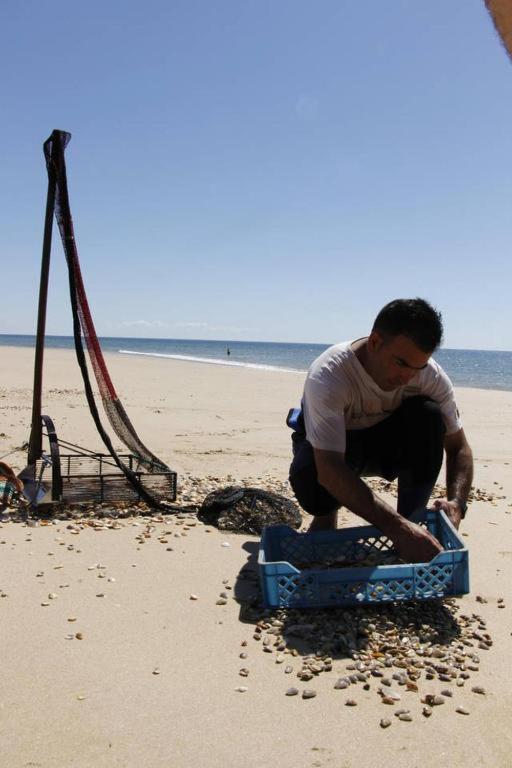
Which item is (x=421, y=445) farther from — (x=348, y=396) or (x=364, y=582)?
(x=364, y=582)

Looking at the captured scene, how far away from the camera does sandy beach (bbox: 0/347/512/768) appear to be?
2.06m

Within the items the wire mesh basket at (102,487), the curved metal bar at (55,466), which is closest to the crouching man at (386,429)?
the wire mesh basket at (102,487)

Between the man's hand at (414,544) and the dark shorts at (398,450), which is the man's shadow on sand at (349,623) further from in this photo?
the dark shorts at (398,450)

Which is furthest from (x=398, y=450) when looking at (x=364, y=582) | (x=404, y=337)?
(x=364, y=582)

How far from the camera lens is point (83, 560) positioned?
366cm

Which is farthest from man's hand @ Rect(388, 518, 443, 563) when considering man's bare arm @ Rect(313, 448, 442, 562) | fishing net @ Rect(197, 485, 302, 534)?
fishing net @ Rect(197, 485, 302, 534)

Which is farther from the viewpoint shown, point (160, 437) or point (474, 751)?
point (160, 437)

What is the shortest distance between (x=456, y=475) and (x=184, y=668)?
1850 millimetres

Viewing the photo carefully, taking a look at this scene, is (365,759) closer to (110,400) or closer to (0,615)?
(0,615)

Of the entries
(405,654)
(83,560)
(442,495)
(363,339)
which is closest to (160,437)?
(442,495)

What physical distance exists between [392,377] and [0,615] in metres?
2.18

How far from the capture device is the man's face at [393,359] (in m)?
3.09

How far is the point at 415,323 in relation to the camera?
3.04 m

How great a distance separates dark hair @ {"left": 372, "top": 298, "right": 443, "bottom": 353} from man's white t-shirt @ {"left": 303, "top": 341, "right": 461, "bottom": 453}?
0.32 metres
